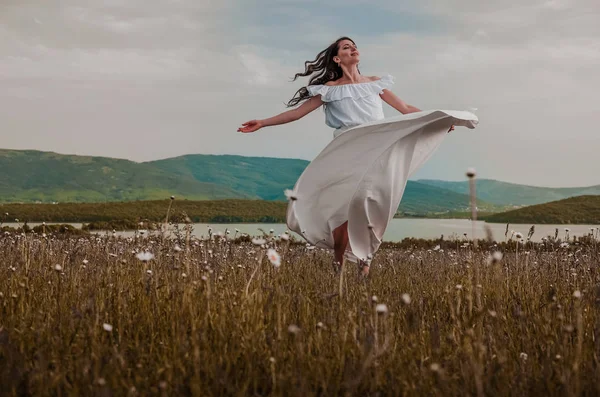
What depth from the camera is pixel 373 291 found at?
6.91m

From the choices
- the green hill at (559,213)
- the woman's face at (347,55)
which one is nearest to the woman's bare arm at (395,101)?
the woman's face at (347,55)

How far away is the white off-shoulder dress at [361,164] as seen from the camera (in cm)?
766

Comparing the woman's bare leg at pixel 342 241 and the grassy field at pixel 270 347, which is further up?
the woman's bare leg at pixel 342 241

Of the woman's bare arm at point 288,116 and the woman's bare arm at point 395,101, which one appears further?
the woman's bare arm at point 395,101

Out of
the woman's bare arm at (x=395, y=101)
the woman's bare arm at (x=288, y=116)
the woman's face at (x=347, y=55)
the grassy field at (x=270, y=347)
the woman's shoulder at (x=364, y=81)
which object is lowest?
the grassy field at (x=270, y=347)

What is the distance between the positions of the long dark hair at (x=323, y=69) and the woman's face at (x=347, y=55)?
0.10 metres

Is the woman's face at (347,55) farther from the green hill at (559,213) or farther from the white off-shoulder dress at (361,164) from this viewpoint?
the green hill at (559,213)

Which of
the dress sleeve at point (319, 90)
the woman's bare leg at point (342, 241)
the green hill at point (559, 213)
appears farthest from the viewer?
the green hill at point (559, 213)

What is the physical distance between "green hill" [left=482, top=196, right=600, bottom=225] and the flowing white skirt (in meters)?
24.6

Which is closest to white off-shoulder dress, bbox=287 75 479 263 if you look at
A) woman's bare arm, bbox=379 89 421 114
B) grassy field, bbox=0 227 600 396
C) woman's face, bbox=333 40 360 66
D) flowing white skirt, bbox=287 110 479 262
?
flowing white skirt, bbox=287 110 479 262

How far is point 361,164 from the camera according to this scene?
7.82 meters

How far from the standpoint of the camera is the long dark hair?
28.5ft

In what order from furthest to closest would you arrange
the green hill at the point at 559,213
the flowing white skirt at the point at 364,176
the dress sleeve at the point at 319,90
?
the green hill at the point at 559,213, the dress sleeve at the point at 319,90, the flowing white skirt at the point at 364,176

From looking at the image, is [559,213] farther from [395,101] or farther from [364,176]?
[364,176]
